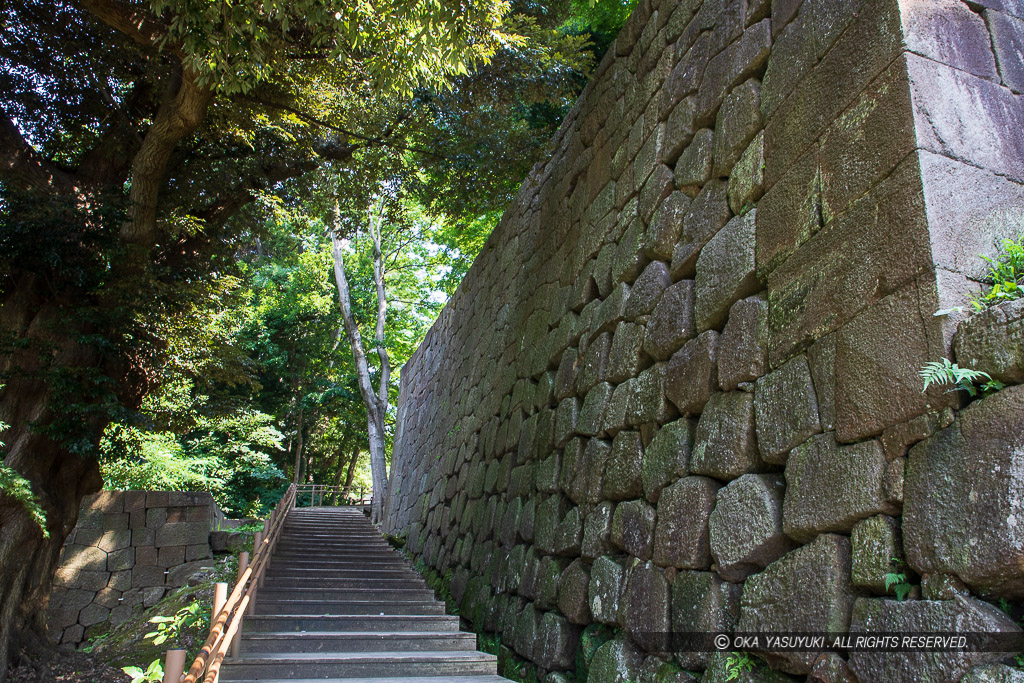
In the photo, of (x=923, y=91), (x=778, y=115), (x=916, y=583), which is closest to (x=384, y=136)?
(x=778, y=115)

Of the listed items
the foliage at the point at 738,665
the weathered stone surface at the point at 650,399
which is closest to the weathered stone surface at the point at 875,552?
the foliage at the point at 738,665

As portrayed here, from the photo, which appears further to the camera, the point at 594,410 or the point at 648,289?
the point at 594,410

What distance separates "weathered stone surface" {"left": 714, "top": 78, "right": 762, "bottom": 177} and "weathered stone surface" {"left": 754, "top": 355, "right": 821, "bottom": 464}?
1.04m

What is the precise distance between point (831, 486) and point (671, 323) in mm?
1223

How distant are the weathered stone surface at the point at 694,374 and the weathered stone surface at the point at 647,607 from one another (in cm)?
69

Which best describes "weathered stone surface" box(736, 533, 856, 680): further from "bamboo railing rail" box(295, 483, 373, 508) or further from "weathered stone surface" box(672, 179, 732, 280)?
"bamboo railing rail" box(295, 483, 373, 508)

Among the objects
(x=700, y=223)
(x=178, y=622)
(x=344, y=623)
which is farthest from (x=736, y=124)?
(x=178, y=622)

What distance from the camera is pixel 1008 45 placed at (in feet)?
7.11

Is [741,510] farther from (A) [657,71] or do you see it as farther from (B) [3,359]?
(B) [3,359]

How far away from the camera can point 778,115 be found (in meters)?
2.55

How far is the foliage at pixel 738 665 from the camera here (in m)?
2.07

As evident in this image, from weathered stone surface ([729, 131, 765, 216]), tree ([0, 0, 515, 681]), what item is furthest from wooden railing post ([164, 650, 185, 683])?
tree ([0, 0, 515, 681])

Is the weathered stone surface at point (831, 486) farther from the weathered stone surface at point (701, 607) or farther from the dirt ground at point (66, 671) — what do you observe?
the dirt ground at point (66, 671)

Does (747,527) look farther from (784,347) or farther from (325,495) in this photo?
(325,495)
